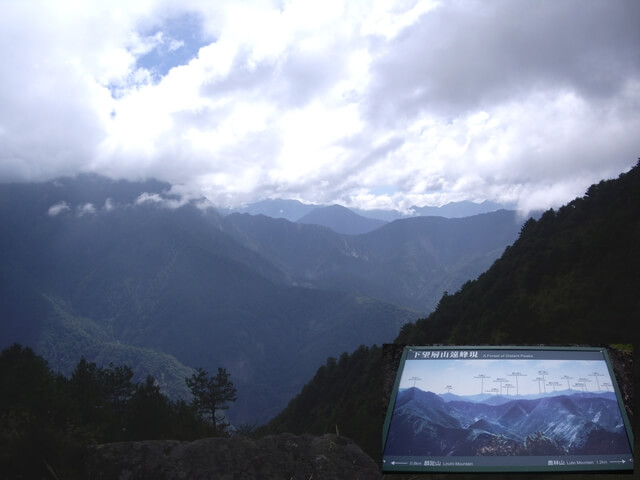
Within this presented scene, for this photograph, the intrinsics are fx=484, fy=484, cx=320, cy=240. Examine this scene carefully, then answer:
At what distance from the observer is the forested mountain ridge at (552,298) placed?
2022 cm

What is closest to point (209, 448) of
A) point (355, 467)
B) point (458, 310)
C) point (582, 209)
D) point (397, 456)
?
point (355, 467)

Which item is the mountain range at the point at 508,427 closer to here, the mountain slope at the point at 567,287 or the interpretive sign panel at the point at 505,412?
the interpretive sign panel at the point at 505,412

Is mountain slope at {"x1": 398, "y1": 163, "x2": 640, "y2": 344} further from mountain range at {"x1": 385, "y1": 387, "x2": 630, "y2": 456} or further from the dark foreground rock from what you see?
the dark foreground rock

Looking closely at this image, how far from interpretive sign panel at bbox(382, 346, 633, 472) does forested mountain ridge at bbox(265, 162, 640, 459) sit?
0.85 meters

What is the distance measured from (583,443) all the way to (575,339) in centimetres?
1319

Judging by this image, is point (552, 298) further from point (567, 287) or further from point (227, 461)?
point (227, 461)

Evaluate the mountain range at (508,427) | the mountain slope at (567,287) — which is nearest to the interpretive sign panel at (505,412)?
the mountain range at (508,427)

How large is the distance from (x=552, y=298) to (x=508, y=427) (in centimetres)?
2465

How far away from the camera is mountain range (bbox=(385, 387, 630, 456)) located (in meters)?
8.11

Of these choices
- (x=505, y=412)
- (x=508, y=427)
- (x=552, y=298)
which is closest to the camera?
(x=508, y=427)

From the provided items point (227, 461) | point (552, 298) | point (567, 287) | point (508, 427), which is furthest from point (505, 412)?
point (567, 287)

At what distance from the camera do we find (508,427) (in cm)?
844

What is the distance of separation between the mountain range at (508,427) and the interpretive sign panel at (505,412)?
0.02 m

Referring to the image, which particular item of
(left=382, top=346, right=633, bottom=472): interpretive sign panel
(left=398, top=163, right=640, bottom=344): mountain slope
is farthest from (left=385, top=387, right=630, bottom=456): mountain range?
(left=398, top=163, right=640, bottom=344): mountain slope
